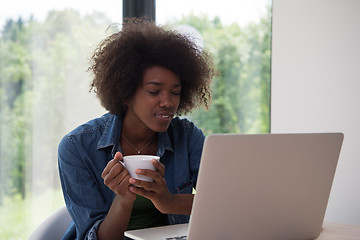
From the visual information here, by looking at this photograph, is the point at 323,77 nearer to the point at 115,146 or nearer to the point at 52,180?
the point at 115,146

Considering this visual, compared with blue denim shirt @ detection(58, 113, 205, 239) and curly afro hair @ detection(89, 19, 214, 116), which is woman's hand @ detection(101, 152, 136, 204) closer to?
blue denim shirt @ detection(58, 113, 205, 239)

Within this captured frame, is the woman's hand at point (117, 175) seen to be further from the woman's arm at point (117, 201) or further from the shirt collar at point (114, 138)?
the shirt collar at point (114, 138)

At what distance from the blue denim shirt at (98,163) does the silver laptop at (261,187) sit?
38 centimetres

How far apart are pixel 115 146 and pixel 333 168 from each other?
790mm

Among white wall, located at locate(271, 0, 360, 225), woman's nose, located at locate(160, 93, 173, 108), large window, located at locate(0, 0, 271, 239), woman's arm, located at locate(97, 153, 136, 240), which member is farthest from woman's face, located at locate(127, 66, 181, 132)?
white wall, located at locate(271, 0, 360, 225)

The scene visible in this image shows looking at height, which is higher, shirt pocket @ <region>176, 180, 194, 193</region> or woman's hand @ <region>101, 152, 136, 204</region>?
woman's hand @ <region>101, 152, 136, 204</region>

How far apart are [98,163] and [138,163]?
481 millimetres

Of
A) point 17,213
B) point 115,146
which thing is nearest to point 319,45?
point 115,146

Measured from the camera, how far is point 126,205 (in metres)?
1.39

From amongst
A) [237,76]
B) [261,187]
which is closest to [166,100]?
[261,187]

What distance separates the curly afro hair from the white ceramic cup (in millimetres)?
551

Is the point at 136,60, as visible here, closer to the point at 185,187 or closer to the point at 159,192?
the point at 185,187

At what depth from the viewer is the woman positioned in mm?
1542

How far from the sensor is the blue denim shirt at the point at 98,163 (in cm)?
153
